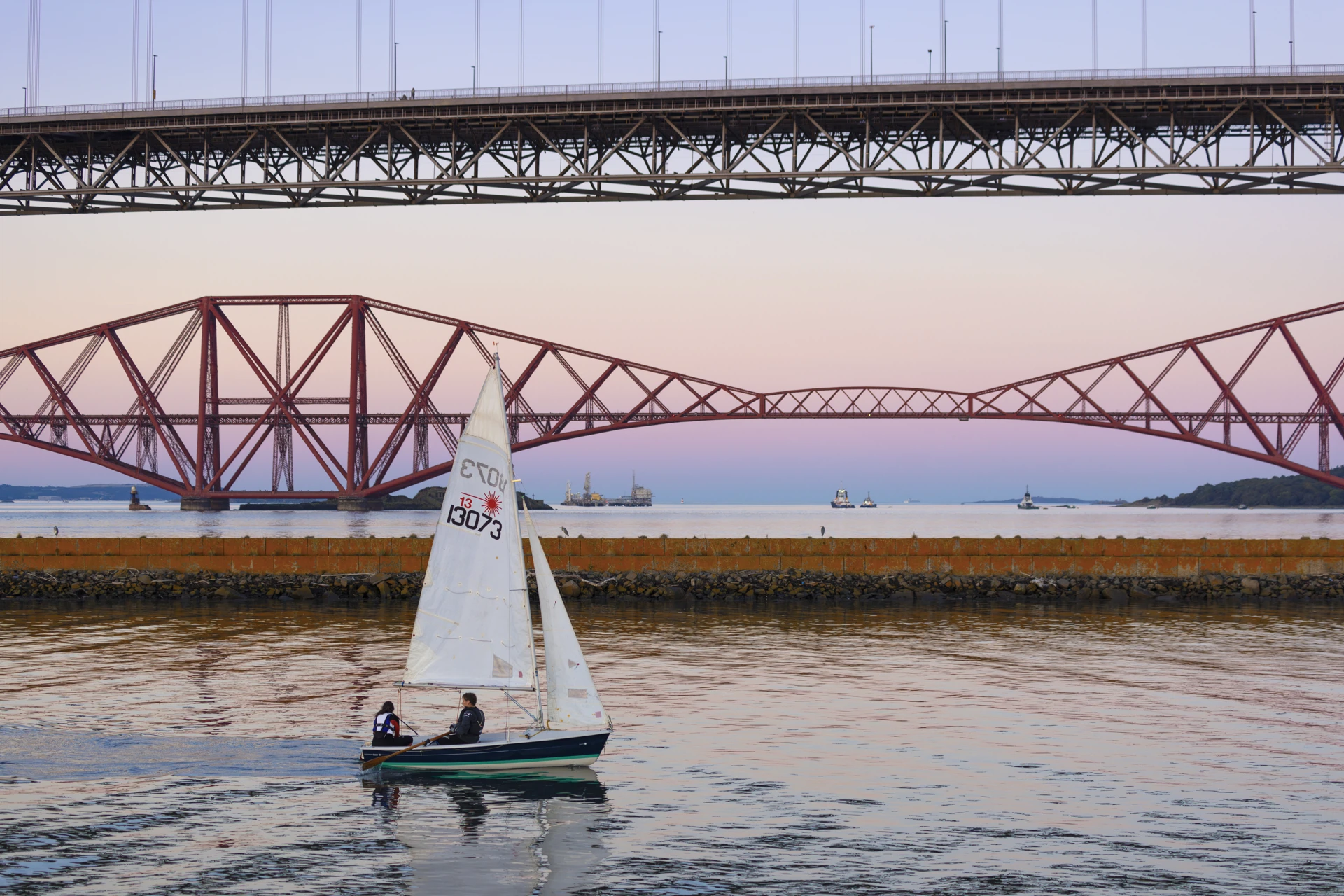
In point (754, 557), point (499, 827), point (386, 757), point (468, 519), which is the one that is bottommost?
point (499, 827)

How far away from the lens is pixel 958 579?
46.7 m

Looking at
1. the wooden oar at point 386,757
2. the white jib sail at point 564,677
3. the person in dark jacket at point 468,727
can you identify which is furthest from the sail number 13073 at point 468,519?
the wooden oar at point 386,757

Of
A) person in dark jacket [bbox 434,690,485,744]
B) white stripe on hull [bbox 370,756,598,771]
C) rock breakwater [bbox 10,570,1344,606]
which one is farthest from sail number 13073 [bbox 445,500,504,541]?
rock breakwater [bbox 10,570,1344,606]

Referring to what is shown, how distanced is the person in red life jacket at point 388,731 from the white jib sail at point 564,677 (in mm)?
1837

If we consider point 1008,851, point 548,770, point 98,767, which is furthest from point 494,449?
point 1008,851

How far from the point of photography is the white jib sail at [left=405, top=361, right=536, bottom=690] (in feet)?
57.3

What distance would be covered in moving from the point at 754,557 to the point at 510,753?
33246mm

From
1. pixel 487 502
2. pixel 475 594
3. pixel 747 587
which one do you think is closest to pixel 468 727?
pixel 475 594

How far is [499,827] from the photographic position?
602 inches

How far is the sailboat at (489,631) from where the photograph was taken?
17391 millimetres

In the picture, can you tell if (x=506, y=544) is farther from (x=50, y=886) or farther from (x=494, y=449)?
(x=50, y=886)

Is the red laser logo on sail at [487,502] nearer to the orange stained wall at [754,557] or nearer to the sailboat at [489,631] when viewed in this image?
the sailboat at [489,631]

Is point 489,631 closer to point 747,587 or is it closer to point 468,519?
point 468,519

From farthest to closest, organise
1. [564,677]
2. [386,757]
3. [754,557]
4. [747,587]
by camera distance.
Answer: [754,557] < [747,587] < [564,677] < [386,757]
